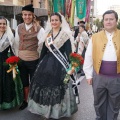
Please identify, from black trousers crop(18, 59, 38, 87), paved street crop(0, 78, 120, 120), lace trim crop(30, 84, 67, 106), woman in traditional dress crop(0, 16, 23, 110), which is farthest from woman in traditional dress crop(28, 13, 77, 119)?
woman in traditional dress crop(0, 16, 23, 110)

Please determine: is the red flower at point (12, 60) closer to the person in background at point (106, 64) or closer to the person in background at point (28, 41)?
the person in background at point (28, 41)

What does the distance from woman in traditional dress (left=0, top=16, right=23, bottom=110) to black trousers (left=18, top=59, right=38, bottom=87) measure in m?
0.10

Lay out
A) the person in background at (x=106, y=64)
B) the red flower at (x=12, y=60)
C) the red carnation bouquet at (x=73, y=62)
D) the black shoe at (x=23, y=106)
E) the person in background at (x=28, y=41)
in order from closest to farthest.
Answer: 1. the person in background at (x=106, y=64)
2. the red carnation bouquet at (x=73, y=62)
3. the red flower at (x=12, y=60)
4. the person in background at (x=28, y=41)
5. the black shoe at (x=23, y=106)

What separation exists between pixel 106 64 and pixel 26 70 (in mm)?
1645

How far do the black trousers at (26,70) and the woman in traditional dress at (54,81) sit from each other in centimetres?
38

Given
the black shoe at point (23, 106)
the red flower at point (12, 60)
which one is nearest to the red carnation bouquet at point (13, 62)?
the red flower at point (12, 60)

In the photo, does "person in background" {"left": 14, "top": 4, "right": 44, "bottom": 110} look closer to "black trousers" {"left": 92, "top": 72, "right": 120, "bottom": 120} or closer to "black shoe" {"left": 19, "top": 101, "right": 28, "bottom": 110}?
"black shoe" {"left": 19, "top": 101, "right": 28, "bottom": 110}

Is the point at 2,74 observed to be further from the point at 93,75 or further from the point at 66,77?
the point at 93,75

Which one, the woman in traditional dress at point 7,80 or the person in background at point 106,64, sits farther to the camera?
the woman in traditional dress at point 7,80

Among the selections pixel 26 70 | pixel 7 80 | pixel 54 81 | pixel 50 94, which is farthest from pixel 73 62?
pixel 7 80

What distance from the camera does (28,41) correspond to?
161 inches

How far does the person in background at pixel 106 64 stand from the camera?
9.70 ft

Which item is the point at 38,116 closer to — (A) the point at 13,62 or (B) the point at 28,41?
(A) the point at 13,62

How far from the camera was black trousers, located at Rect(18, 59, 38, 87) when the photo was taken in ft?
13.6
